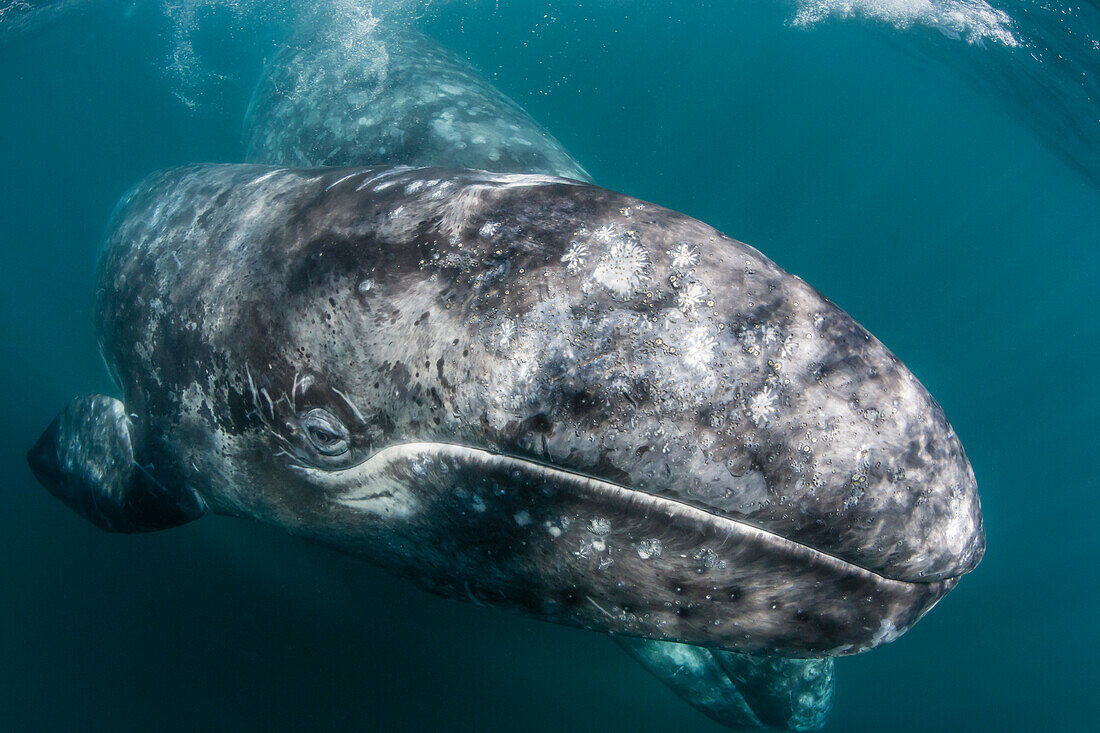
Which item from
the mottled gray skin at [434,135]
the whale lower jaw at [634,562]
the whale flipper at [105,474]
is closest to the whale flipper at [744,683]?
the mottled gray skin at [434,135]

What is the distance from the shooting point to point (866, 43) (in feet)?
121

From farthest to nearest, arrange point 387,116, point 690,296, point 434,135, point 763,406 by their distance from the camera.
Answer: point 387,116 → point 434,135 → point 690,296 → point 763,406

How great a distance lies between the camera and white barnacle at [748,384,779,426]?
2477 millimetres

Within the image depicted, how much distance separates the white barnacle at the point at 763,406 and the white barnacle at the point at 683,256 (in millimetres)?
670

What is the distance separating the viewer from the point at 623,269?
269 cm

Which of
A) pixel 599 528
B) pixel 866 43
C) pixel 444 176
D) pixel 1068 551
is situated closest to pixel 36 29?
pixel 444 176

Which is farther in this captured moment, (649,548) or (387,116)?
(387,116)

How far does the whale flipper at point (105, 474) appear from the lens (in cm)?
499

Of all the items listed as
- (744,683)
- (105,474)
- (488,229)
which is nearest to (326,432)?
(488,229)

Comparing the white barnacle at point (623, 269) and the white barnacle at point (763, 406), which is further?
the white barnacle at point (623, 269)

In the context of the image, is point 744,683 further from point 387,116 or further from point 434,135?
point 387,116

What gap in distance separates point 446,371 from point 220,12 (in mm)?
41648

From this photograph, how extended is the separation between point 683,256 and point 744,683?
9.57 meters

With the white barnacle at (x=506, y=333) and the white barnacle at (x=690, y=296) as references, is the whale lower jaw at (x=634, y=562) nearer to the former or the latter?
the white barnacle at (x=506, y=333)
